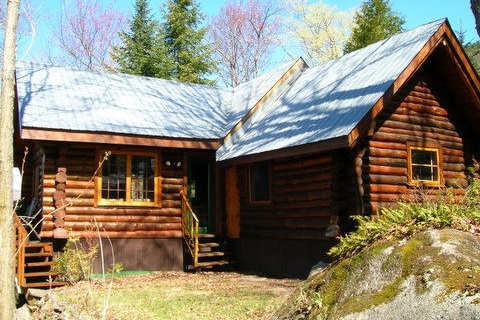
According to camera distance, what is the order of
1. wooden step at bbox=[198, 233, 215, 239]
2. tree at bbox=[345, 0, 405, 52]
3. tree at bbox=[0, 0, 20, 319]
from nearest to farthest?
tree at bbox=[0, 0, 20, 319] → wooden step at bbox=[198, 233, 215, 239] → tree at bbox=[345, 0, 405, 52]

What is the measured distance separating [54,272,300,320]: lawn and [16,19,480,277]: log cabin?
1.20 m

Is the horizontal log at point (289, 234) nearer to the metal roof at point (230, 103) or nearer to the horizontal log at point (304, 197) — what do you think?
the horizontal log at point (304, 197)

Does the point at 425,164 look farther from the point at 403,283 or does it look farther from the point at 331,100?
the point at 403,283

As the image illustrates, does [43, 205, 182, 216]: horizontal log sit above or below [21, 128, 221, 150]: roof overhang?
below

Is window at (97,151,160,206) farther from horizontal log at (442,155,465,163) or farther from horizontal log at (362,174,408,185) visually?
horizontal log at (442,155,465,163)

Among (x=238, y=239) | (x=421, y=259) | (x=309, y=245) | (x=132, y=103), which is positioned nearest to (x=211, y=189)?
(x=238, y=239)

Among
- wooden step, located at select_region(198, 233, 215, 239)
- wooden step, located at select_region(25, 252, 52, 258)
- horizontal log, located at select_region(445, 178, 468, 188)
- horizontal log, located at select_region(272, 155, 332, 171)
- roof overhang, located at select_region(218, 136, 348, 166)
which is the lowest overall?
wooden step, located at select_region(25, 252, 52, 258)

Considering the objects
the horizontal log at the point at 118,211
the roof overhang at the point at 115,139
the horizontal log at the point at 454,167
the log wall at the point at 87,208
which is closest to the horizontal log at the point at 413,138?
the horizontal log at the point at 454,167

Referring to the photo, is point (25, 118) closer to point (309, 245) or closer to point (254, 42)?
point (309, 245)

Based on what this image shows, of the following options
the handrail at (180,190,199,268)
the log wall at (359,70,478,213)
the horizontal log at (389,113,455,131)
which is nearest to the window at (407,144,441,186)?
the log wall at (359,70,478,213)

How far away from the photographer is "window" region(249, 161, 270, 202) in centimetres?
1439

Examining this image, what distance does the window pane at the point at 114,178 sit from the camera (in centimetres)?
1426

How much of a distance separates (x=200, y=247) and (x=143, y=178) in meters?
2.50

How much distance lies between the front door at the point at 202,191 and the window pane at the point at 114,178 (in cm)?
224
